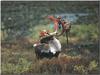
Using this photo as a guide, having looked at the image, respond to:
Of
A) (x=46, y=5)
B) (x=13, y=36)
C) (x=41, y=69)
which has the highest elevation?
(x=46, y=5)

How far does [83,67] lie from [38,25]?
89 centimetres

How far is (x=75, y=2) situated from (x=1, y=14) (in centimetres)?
109

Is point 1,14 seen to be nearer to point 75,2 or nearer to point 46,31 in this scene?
point 46,31

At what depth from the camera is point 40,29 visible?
18.0ft

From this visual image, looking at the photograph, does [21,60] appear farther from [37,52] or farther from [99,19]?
[99,19]

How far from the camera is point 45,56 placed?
5.46 m

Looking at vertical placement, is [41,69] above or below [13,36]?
below

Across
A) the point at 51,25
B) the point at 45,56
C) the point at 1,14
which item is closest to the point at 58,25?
the point at 51,25

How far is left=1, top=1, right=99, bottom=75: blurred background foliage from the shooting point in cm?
545

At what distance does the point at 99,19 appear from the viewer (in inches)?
217

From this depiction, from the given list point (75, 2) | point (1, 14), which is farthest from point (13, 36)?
point (75, 2)

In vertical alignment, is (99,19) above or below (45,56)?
above

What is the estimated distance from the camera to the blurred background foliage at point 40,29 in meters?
5.45

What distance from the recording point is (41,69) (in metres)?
5.41
